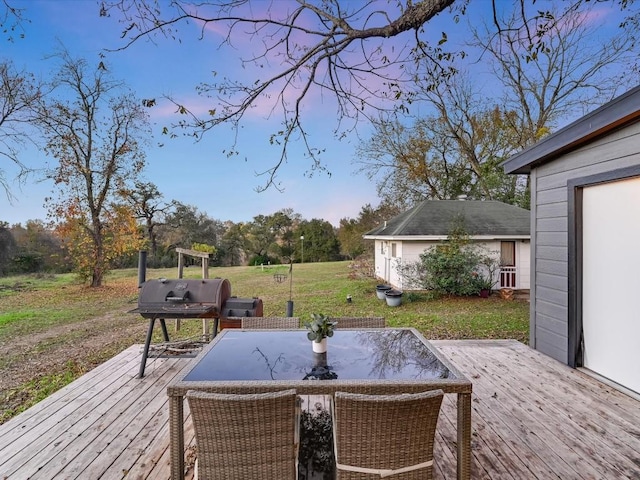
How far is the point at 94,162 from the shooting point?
9.48 metres

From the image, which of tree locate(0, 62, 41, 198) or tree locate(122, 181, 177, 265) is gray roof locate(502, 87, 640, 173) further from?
tree locate(122, 181, 177, 265)

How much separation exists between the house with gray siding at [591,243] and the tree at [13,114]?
8.79 metres

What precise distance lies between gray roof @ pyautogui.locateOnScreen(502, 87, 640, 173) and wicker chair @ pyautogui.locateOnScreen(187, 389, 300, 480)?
12.0 ft

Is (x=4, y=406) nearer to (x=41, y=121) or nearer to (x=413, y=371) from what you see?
(x=413, y=371)

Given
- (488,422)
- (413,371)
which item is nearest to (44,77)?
(413,371)

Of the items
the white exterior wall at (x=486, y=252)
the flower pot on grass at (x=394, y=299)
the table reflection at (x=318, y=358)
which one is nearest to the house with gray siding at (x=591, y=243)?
the table reflection at (x=318, y=358)

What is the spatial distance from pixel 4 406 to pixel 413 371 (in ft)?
14.0

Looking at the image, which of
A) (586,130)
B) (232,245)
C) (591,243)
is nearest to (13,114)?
(586,130)

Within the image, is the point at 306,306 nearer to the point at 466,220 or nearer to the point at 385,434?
the point at 466,220

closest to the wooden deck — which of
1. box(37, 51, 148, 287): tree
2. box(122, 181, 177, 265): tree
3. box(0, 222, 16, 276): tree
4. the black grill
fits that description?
the black grill

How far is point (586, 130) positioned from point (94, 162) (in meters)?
10.7

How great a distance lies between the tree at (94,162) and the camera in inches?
347

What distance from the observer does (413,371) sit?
2.13m

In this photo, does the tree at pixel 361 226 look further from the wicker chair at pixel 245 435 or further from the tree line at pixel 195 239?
the wicker chair at pixel 245 435
